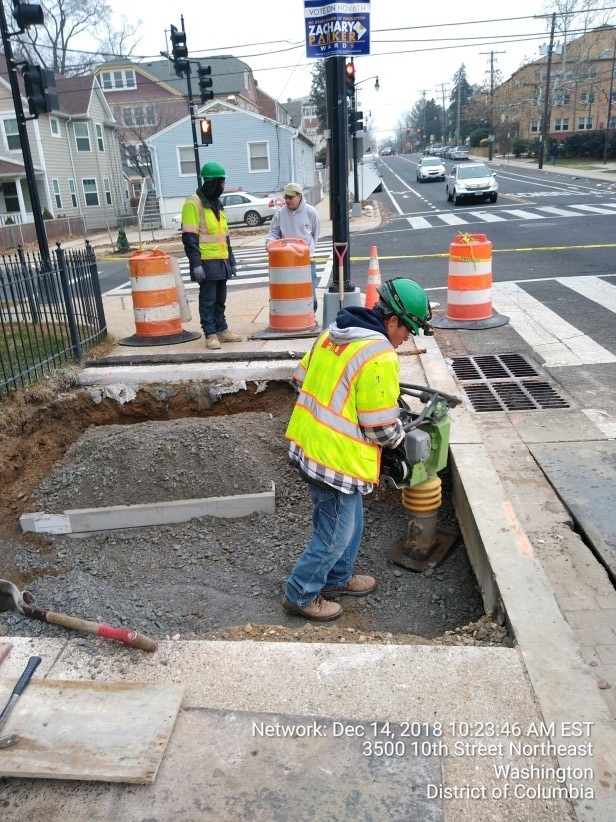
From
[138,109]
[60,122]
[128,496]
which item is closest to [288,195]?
[128,496]

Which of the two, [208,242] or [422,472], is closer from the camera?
[422,472]

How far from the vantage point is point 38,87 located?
1069 centimetres

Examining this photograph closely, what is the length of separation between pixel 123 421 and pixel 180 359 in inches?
38.0

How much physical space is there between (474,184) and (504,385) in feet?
75.4

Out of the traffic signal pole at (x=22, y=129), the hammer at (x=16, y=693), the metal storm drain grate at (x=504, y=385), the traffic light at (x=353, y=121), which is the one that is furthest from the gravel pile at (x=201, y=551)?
the traffic light at (x=353, y=121)

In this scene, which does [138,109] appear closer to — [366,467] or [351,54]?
[351,54]

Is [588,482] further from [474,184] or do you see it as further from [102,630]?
[474,184]

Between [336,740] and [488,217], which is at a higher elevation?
[336,740]

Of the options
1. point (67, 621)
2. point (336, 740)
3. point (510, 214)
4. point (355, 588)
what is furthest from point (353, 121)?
point (336, 740)

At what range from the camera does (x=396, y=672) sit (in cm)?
269

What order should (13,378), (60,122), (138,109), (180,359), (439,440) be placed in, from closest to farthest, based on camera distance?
(439,440)
(13,378)
(180,359)
(60,122)
(138,109)

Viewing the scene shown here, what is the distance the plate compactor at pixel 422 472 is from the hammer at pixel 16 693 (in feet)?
6.72

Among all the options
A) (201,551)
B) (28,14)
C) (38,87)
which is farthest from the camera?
(38,87)

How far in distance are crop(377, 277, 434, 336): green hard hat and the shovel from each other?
193 cm
